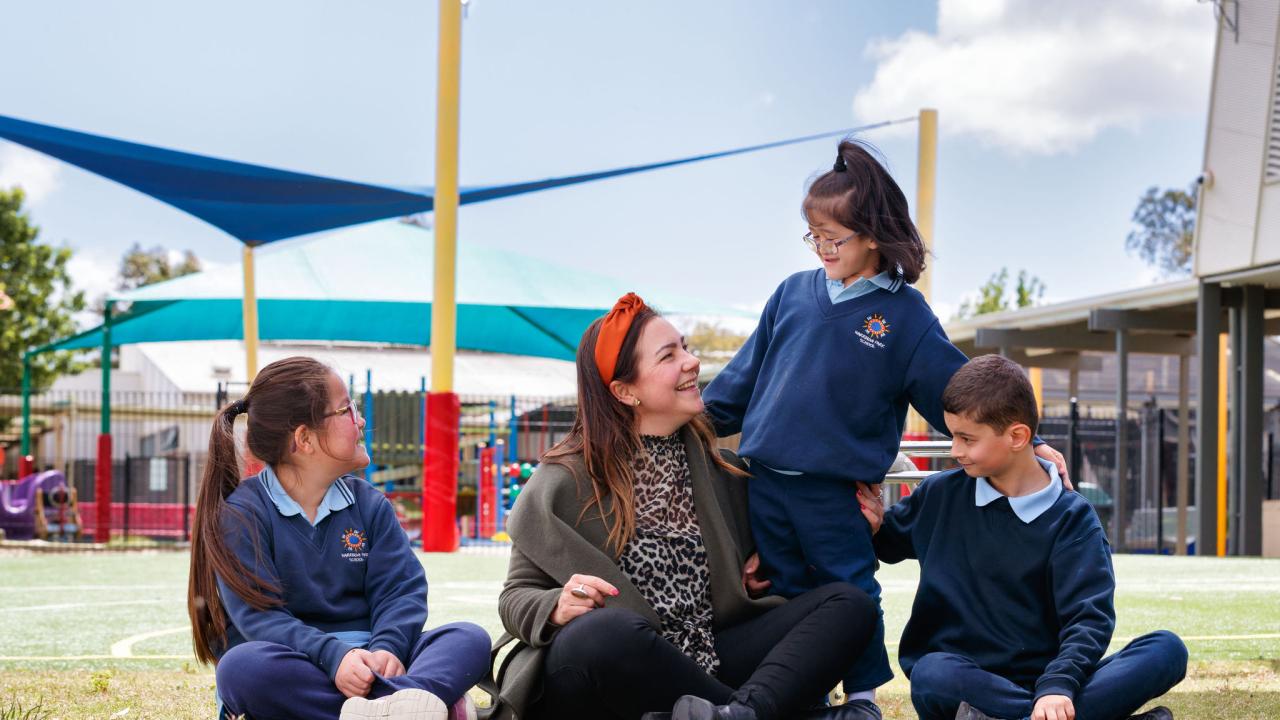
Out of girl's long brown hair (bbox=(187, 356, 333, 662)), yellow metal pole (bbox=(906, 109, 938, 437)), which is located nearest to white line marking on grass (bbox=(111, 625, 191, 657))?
girl's long brown hair (bbox=(187, 356, 333, 662))

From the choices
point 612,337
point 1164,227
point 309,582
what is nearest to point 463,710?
point 309,582

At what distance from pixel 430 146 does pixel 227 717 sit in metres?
9.47

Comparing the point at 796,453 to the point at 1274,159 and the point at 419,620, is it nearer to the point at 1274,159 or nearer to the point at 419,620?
the point at 419,620

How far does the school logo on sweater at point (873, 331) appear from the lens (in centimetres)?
280

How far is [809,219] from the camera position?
2.89 metres

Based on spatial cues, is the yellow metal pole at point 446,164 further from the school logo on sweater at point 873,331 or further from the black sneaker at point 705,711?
the black sneaker at point 705,711

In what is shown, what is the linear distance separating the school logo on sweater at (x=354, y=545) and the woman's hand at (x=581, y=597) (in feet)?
1.66

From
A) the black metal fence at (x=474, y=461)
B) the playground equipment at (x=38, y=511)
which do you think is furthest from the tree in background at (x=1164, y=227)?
the playground equipment at (x=38, y=511)

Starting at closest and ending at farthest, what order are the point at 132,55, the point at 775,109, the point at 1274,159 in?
the point at 1274,159
the point at 132,55
the point at 775,109

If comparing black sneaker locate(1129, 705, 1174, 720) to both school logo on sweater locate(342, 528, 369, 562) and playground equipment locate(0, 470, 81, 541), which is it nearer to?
school logo on sweater locate(342, 528, 369, 562)

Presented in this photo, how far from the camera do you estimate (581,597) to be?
2.48 metres

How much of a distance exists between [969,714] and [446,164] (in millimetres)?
9113

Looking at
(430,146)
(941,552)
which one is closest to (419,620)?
(941,552)

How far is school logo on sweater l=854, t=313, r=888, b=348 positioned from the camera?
110 inches
